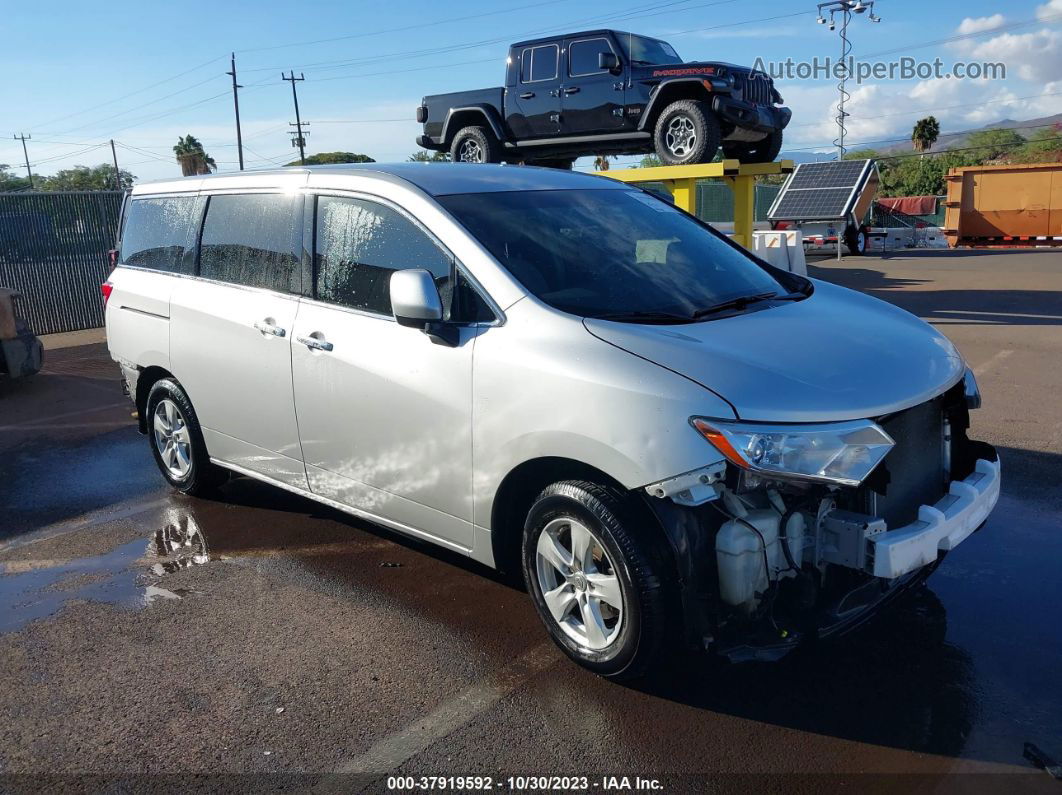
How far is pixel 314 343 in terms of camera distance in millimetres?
4379

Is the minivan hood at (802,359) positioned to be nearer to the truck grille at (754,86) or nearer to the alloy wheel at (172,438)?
the alloy wheel at (172,438)

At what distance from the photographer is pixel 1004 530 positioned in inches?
188

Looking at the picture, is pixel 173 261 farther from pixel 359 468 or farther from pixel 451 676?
pixel 451 676

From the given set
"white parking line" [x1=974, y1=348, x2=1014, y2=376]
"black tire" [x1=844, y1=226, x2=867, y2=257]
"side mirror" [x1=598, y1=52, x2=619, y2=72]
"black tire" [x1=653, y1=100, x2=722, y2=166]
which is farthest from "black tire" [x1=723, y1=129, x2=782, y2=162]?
"black tire" [x1=844, y1=226, x2=867, y2=257]

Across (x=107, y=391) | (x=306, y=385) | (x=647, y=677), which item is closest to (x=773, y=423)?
(x=647, y=677)

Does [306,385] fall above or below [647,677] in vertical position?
above

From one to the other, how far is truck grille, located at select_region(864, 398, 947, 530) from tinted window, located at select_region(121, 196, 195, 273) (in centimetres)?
407

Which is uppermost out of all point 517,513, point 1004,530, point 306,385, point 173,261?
point 173,261

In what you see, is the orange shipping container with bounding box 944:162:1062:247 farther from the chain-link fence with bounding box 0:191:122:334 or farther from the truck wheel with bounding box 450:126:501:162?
the chain-link fence with bounding box 0:191:122:334

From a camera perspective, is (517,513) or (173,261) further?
(173,261)

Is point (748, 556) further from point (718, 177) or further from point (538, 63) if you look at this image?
point (538, 63)

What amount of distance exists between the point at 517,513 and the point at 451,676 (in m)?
0.69

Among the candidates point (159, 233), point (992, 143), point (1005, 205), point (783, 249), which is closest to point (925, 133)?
point (992, 143)

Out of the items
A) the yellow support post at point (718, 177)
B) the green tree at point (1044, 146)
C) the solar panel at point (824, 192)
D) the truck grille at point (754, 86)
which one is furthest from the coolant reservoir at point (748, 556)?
the green tree at point (1044, 146)
